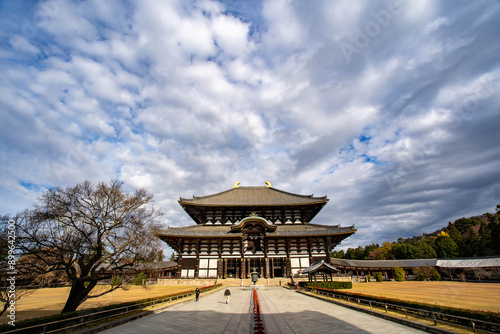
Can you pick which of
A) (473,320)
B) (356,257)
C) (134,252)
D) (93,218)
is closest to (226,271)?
(134,252)

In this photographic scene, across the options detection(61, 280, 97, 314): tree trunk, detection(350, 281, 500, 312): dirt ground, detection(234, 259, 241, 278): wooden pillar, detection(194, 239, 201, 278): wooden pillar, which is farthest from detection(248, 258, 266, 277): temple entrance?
detection(61, 280, 97, 314): tree trunk

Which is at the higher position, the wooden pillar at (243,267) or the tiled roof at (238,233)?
the tiled roof at (238,233)

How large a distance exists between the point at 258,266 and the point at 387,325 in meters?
26.4

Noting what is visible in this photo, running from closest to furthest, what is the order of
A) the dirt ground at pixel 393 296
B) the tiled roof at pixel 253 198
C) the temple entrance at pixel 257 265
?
the dirt ground at pixel 393 296 → the temple entrance at pixel 257 265 → the tiled roof at pixel 253 198

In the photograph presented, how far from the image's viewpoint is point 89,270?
473 inches

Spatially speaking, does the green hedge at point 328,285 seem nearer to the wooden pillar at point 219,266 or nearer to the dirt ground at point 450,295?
the dirt ground at point 450,295

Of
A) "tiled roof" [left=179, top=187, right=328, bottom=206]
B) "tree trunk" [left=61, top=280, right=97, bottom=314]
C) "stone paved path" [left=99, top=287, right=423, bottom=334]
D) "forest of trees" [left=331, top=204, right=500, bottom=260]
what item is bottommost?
"stone paved path" [left=99, top=287, right=423, bottom=334]

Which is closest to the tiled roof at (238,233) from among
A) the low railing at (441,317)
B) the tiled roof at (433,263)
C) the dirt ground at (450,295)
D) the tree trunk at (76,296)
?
the dirt ground at (450,295)

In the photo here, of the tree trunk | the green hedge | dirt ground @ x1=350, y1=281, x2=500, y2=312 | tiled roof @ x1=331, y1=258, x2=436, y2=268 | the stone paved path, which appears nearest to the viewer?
the stone paved path

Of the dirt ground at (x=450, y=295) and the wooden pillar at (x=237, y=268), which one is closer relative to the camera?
the dirt ground at (x=450, y=295)

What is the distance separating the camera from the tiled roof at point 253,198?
127 feet

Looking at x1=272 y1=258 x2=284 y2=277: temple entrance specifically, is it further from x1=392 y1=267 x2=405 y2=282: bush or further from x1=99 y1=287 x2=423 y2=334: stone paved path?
x1=392 y1=267 x2=405 y2=282: bush

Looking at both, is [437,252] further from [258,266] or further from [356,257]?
[258,266]

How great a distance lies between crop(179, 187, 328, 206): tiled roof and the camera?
38625 mm
